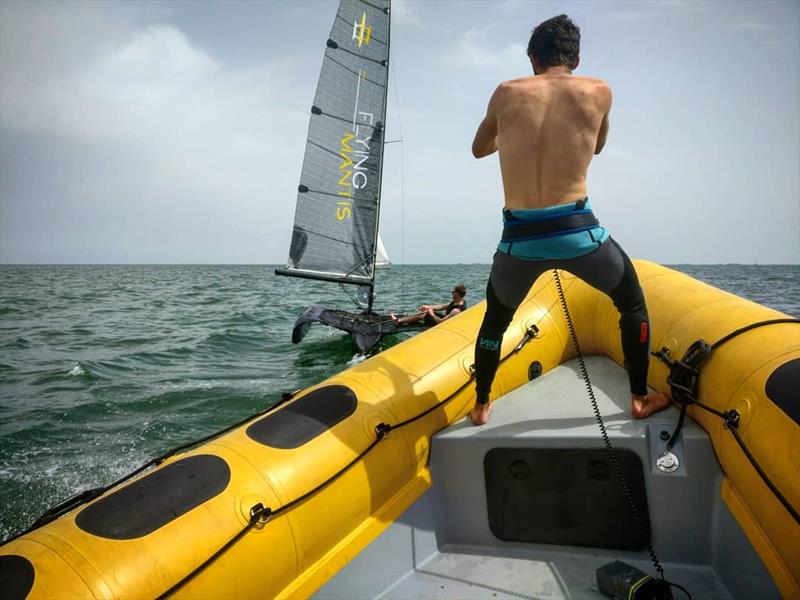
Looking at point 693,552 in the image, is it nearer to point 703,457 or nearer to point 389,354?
point 703,457

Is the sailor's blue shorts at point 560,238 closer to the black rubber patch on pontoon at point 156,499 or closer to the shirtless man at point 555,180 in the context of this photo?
the shirtless man at point 555,180

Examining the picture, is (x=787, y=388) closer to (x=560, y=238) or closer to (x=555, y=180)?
(x=560, y=238)

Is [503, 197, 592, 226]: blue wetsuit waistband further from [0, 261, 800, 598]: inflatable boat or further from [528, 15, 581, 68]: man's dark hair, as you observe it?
[0, 261, 800, 598]: inflatable boat

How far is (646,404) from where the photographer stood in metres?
2.54

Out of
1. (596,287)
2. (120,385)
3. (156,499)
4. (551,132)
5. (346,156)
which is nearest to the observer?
(156,499)

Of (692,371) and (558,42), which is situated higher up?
(558,42)

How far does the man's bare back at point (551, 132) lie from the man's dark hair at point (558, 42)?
57mm

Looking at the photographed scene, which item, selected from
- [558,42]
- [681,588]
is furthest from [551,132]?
[681,588]

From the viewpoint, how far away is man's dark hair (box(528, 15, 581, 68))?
7.74 feet

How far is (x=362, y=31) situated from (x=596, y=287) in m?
13.6

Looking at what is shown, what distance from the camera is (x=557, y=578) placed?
2.37 metres

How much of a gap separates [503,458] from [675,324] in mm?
1184

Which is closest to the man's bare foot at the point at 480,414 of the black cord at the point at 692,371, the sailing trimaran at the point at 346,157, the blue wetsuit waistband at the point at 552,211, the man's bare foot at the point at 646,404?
the man's bare foot at the point at 646,404

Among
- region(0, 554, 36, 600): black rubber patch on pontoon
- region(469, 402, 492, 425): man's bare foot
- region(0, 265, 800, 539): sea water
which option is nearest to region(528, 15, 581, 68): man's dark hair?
region(469, 402, 492, 425): man's bare foot
